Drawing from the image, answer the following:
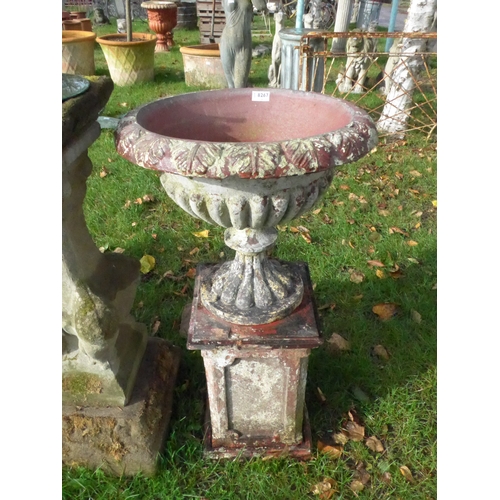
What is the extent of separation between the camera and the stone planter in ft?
20.7

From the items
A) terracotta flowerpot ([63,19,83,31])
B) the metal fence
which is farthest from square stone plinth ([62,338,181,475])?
terracotta flowerpot ([63,19,83,31])

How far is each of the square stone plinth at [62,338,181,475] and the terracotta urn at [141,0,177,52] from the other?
832cm

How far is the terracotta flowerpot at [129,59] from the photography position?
244 inches

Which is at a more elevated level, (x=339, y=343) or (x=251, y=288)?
(x=251, y=288)

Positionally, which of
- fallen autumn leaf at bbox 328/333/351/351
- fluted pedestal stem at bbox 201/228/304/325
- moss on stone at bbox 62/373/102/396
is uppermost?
fluted pedestal stem at bbox 201/228/304/325

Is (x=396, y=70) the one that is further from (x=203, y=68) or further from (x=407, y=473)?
(x=407, y=473)

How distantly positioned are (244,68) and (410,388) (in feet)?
13.4

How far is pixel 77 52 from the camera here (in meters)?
6.29

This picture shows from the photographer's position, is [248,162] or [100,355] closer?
[248,162]

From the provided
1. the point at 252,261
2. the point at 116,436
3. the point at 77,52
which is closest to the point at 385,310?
the point at 252,261

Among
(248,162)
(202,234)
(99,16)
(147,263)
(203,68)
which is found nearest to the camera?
(248,162)

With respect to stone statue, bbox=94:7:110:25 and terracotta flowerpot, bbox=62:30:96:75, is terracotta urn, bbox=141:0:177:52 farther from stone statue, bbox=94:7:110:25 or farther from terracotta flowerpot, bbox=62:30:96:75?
stone statue, bbox=94:7:110:25

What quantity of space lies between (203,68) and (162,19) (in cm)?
299

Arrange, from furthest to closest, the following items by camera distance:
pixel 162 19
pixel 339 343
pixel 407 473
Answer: pixel 162 19, pixel 339 343, pixel 407 473
